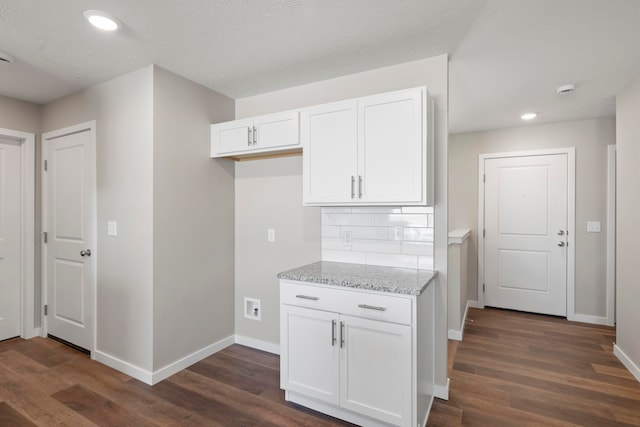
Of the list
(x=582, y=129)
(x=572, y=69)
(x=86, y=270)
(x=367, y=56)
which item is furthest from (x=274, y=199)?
(x=582, y=129)

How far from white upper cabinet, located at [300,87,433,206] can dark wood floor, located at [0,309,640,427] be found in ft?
Result: 4.71

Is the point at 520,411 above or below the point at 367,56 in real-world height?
below

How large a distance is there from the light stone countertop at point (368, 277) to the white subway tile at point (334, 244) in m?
0.17

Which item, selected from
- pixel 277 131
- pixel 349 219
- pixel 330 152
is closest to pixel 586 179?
pixel 349 219

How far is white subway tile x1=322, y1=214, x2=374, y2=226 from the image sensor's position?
256 cm

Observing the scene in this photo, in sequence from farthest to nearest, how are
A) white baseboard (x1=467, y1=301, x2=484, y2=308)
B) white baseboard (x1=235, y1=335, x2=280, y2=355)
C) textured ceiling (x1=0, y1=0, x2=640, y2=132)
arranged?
white baseboard (x1=467, y1=301, x2=484, y2=308), white baseboard (x1=235, y1=335, x2=280, y2=355), textured ceiling (x1=0, y1=0, x2=640, y2=132)

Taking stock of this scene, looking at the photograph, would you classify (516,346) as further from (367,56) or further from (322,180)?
(367,56)

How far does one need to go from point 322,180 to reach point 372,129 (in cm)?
50

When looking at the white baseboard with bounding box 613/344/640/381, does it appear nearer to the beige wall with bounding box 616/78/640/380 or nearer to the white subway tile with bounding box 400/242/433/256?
the beige wall with bounding box 616/78/640/380

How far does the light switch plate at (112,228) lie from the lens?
2684mm

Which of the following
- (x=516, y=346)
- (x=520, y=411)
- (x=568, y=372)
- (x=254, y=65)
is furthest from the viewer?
(x=516, y=346)

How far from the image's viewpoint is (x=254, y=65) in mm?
2480

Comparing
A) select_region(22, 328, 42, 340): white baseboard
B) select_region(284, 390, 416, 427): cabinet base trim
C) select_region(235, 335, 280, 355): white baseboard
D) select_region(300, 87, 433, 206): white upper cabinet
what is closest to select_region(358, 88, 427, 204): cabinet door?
select_region(300, 87, 433, 206): white upper cabinet

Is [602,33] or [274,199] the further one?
[274,199]
